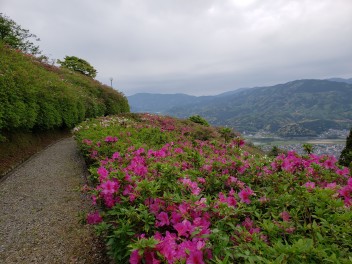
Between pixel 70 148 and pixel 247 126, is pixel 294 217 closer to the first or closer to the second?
pixel 70 148

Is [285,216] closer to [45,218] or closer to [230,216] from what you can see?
[230,216]

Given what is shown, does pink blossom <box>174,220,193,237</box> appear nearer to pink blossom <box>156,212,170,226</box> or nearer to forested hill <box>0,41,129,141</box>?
pink blossom <box>156,212,170,226</box>

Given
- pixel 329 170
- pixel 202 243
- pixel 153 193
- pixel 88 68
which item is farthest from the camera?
pixel 88 68

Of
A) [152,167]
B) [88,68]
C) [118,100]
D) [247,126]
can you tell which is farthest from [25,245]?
[247,126]

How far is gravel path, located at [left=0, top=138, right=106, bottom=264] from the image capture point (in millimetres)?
3396

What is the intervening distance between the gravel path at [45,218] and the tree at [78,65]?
1129 inches

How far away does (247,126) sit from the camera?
152 m

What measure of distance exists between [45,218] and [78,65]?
32326mm

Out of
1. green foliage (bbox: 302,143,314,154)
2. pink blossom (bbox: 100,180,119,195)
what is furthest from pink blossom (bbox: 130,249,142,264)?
green foliage (bbox: 302,143,314,154)

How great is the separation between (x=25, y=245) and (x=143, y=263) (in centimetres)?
285

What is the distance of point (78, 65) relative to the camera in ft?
110

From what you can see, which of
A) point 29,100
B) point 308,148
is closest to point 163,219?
point 308,148

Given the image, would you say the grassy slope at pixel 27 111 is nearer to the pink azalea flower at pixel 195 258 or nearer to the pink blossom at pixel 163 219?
the pink blossom at pixel 163 219

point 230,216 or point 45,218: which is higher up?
point 230,216
